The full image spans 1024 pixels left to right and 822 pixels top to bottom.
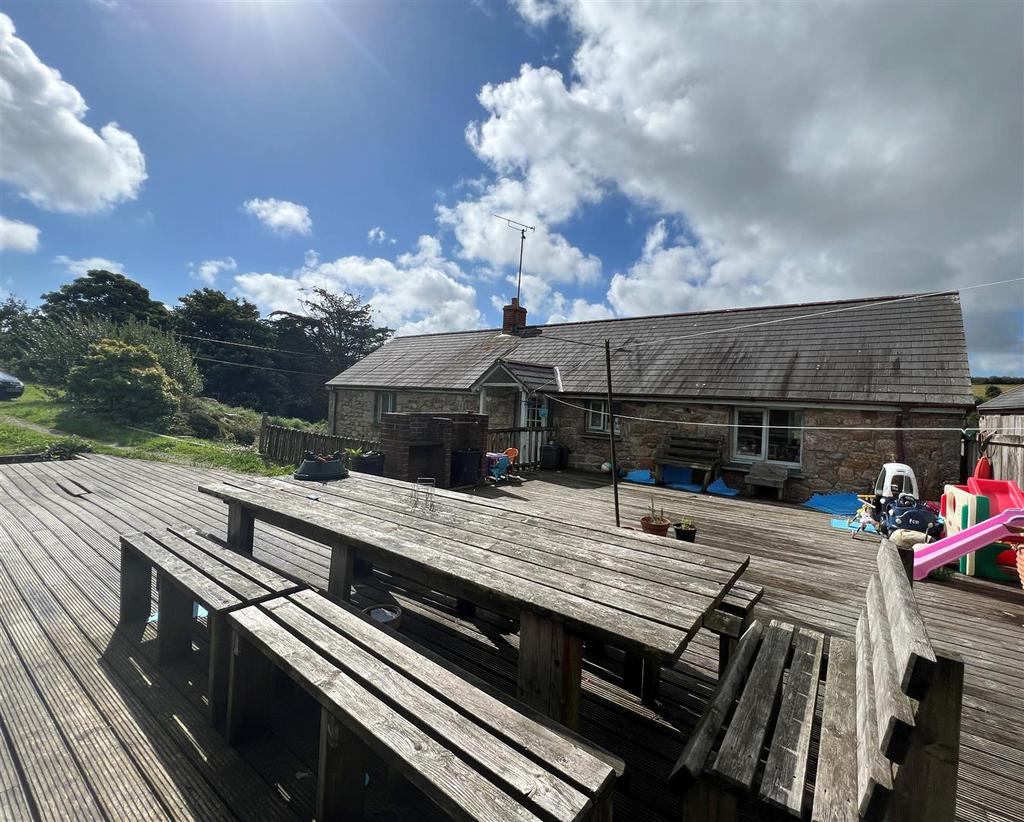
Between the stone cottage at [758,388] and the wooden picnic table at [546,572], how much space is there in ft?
25.2

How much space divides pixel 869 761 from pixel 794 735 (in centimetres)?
43

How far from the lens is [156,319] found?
101ft

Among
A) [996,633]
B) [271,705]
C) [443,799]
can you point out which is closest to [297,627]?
[271,705]

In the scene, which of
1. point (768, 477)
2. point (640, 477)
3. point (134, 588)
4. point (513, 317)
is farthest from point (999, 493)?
point (513, 317)

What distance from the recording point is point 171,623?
116 inches

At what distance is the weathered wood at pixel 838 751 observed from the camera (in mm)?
1396

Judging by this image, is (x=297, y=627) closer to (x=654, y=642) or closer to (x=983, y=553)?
(x=654, y=642)

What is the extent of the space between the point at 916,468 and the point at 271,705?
10.7 meters


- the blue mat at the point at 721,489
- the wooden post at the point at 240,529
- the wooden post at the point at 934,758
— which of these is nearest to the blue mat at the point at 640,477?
the blue mat at the point at 721,489

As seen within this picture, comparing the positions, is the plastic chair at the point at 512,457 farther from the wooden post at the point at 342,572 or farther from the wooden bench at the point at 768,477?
the wooden post at the point at 342,572

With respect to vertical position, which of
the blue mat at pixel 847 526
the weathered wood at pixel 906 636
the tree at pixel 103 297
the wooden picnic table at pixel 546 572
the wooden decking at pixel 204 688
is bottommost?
the wooden decking at pixel 204 688

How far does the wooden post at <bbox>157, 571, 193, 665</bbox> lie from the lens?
9.64 ft

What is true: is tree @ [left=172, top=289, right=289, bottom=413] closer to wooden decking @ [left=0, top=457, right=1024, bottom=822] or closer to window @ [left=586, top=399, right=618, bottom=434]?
window @ [left=586, top=399, right=618, bottom=434]

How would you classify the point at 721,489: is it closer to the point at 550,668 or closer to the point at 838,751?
the point at 838,751
